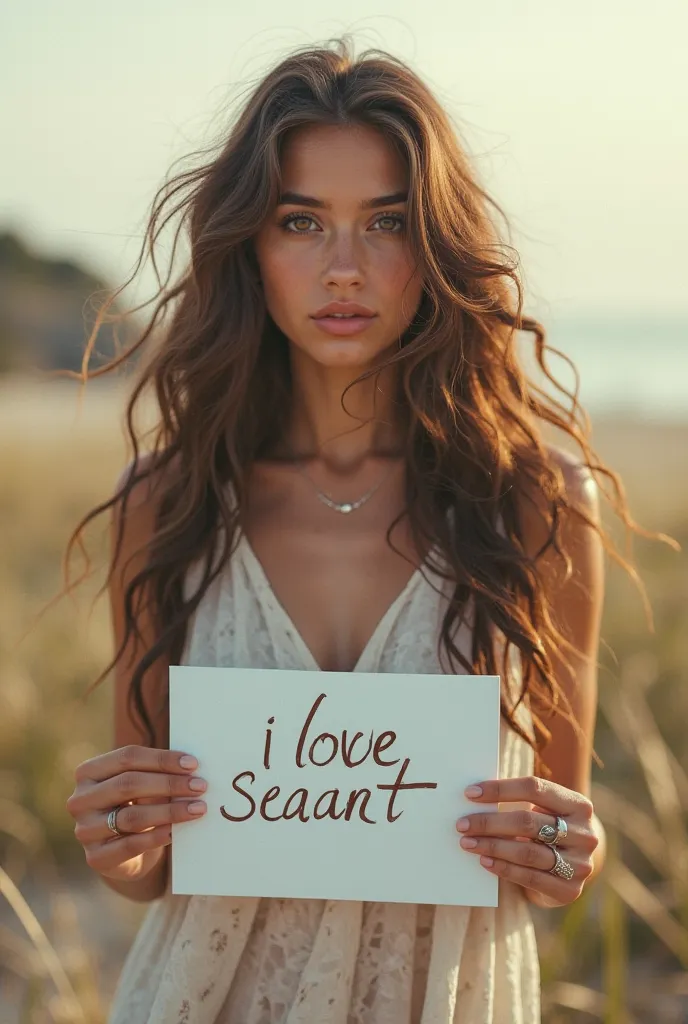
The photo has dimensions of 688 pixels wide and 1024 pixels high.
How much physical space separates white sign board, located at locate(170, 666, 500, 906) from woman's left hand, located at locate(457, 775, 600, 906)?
0.10 ft

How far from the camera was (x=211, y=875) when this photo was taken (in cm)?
183

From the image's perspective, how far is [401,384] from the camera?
2.20 meters

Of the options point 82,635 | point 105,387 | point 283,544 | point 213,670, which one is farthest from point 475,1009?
point 105,387

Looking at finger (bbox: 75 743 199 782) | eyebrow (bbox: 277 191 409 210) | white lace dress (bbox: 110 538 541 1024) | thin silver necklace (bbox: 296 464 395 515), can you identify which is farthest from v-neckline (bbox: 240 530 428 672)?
eyebrow (bbox: 277 191 409 210)

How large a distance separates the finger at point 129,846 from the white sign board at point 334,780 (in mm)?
24

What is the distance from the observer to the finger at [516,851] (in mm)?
1761

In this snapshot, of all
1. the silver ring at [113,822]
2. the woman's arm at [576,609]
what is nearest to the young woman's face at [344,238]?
the woman's arm at [576,609]

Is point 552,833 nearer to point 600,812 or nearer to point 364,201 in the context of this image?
point 364,201

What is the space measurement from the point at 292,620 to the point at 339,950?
55 centimetres

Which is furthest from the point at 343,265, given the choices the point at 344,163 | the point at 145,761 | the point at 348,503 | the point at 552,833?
the point at 552,833

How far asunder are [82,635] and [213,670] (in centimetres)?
354

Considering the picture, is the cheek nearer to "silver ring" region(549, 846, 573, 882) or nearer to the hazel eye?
the hazel eye

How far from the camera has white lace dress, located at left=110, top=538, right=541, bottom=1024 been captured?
191 cm

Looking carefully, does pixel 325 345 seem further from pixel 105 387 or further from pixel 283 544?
pixel 105 387
